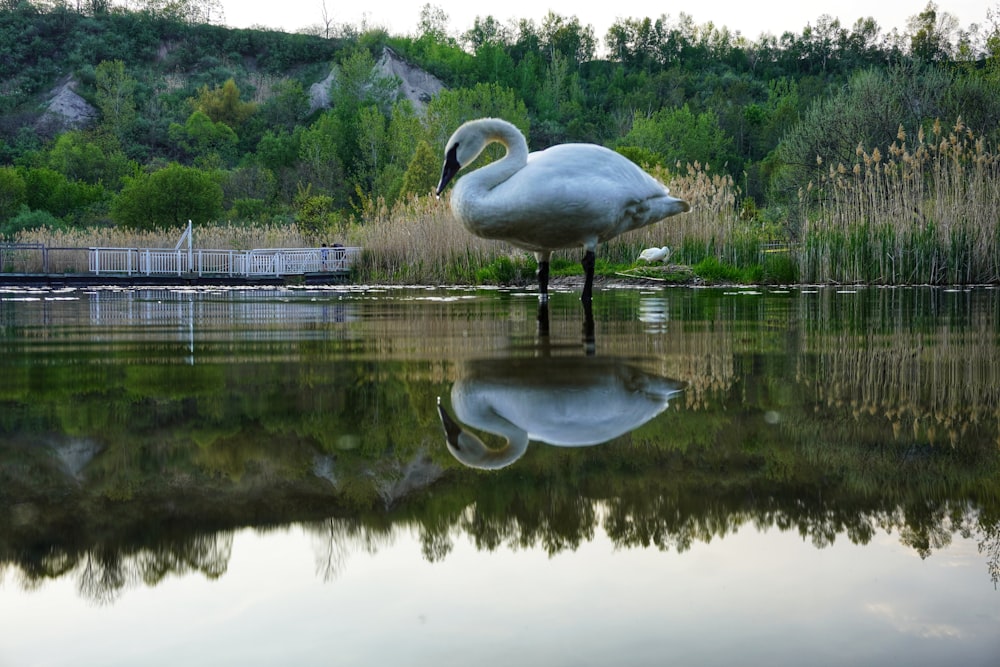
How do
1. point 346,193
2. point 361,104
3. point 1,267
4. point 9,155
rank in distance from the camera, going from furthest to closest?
Result: 1. point 361,104
2. point 9,155
3. point 346,193
4. point 1,267

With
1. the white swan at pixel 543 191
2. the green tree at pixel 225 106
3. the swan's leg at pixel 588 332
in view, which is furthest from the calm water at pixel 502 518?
the green tree at pixel 225 106

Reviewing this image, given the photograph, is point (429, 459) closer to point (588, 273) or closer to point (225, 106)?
point (588, 273)

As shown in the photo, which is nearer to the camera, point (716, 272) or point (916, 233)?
point (916, 233)

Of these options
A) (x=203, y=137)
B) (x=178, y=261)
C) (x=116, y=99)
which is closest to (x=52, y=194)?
(x=203, y=137)

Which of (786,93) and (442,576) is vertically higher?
(786,93)

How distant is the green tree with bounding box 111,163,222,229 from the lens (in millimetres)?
41312

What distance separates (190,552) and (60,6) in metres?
111

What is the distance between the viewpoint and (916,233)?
13.9 metres

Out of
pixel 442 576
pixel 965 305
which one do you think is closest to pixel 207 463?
pixel 442 576

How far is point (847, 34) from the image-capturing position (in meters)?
114

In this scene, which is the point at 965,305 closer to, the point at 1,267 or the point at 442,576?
the point at 442,576

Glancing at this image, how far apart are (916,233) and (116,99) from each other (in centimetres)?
7237

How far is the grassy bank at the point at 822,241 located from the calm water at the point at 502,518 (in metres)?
11.2

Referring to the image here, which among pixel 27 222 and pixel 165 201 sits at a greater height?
pixel 165 201
